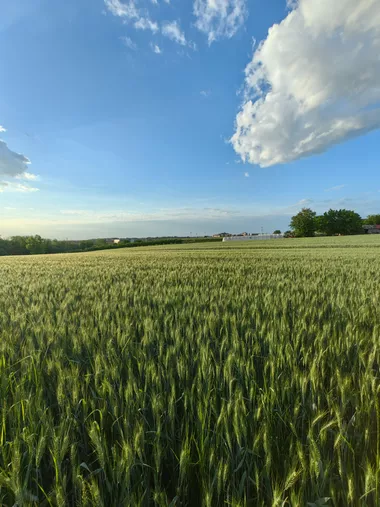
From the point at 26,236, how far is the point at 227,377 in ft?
300

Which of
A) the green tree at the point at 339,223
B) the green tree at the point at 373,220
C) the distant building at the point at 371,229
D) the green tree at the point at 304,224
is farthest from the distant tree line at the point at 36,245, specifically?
the green tree at the point at 373,220

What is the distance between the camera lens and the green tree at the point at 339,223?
99125mm

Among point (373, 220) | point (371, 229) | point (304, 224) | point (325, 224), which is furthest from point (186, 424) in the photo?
point (373, 220)

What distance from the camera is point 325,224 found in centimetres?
10150

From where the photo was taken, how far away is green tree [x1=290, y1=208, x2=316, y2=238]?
96.4 metres

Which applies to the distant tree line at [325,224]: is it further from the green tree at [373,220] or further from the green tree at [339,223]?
the green tree at [373,220]

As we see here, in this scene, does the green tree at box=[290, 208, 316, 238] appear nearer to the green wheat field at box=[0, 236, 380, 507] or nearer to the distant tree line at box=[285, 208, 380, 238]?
the distant tree line at box=[285, 208, 380, 238]

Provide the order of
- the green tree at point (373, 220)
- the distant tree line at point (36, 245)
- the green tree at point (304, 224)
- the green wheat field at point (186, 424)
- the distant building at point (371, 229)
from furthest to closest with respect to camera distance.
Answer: the green tree at point (373, 220)
the distant building at point (371, 229)
the green tree at point (304, 224)
the distant tree line at point (36, 245)
the green wheat field at point (186, 424)

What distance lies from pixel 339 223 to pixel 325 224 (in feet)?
16.7

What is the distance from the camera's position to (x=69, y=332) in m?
1.97

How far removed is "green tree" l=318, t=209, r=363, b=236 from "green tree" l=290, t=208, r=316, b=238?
6.14 m

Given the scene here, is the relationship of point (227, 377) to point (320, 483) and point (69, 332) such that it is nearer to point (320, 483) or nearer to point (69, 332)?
point (320, 483)

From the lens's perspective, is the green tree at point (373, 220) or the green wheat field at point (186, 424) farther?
the green tree at point (373, 220)

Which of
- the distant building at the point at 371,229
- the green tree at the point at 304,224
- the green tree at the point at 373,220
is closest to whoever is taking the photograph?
the green tree at the point at 304,224
